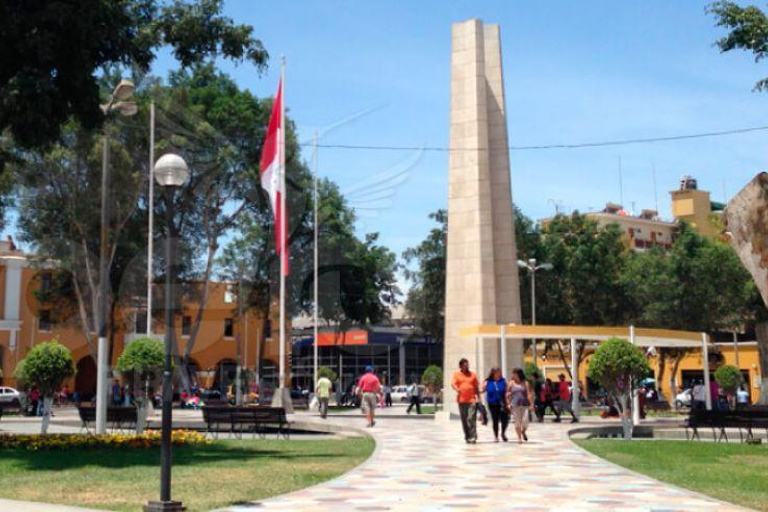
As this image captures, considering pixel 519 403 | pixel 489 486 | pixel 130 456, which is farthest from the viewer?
pixel 519 403

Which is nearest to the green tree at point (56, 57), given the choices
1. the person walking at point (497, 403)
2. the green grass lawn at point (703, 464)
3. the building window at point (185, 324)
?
the person walking at point (497, 403)

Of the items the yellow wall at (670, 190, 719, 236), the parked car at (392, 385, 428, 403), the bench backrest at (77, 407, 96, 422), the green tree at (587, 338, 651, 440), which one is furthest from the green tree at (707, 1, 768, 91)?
the yellow wall at (670, 190, 719, 236)

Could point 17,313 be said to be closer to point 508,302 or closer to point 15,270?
point 15,270

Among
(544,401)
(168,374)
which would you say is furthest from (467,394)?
(544,401)

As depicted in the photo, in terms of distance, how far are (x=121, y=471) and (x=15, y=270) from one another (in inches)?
1753

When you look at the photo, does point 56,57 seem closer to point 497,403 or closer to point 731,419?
point 497,403

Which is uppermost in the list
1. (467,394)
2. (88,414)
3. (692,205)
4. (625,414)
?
(692,205)

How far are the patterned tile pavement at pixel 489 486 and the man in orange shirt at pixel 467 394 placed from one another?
103 cm

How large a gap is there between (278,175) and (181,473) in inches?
701

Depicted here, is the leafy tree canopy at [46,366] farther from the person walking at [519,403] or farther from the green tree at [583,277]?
the green tree at [583,277]

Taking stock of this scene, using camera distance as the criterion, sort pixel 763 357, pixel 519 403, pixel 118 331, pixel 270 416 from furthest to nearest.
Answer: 1. pixel 118 331
2. pixel 763 357
3. pixel 270 416
4. pixel 519 403

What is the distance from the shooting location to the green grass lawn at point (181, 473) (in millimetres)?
10914

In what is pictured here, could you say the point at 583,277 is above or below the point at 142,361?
above

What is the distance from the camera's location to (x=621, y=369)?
21656 mm
